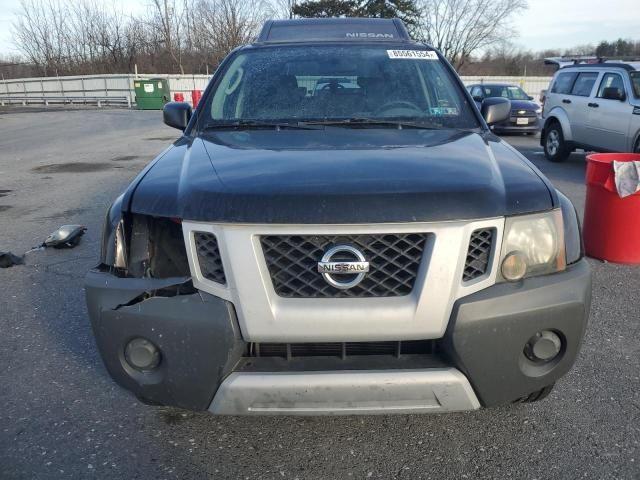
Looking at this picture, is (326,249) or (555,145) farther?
(555,145)

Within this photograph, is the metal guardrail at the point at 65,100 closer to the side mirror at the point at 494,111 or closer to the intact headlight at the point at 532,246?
the side mirror at the point at 494,111

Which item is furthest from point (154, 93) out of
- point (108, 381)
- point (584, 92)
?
point (108, 381)

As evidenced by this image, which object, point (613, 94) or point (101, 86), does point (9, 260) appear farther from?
point (101, 86)

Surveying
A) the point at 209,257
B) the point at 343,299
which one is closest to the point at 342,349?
the point at 343,299

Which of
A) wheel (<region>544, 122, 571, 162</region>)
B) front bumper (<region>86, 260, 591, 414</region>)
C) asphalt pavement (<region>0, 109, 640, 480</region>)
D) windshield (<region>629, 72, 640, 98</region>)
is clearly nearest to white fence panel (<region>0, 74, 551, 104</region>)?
wheel (<region>544, 122, 571, 162</region>)

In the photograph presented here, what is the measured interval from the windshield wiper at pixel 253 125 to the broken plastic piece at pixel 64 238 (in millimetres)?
2915

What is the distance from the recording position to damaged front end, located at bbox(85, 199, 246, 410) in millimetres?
2061

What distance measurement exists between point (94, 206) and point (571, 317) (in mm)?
6656

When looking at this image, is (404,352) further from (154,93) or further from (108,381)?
(154,93)

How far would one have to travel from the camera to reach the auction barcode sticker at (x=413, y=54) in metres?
3.63

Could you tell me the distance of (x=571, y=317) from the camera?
2.13 meters

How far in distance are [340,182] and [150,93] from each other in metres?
32.4

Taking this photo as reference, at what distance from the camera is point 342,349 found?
2.12 meters

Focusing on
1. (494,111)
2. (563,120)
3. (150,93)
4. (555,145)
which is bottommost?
(150,93)
